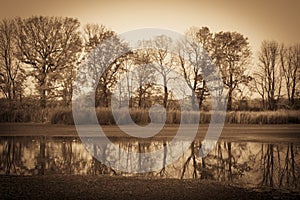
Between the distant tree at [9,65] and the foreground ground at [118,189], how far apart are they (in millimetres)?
23960

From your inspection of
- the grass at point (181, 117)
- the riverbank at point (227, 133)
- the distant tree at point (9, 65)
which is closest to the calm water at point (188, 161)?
the riverbank at point (227, 133)

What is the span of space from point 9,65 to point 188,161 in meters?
23.8

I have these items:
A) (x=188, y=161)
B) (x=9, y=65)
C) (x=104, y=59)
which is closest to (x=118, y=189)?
(x=188, y=161)

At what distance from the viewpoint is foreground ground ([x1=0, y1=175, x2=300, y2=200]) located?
275 inches

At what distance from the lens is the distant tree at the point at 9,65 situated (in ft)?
102

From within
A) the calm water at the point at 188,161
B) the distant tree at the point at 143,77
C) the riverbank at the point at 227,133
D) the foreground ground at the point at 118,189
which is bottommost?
the foreground ground at the point at 118,189

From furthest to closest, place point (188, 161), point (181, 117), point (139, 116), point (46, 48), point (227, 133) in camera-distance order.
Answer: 1. point (46, 48)
2. point (181, 117)
3. point (139, 116)
4. point (227, 133)
5. point (188, 161)

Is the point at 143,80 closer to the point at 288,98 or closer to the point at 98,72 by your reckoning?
the point at 98,72

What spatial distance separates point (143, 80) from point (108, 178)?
25.8m

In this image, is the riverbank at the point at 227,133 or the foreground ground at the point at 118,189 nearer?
the foreground ground at the point at 118,189

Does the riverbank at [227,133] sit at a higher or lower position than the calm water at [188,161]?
higher

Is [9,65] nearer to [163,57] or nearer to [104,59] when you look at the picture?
[104,59]

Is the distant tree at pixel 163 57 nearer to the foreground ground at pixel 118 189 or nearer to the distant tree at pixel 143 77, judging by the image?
the distant tree at pixel 143 77

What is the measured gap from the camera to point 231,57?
111 ft
